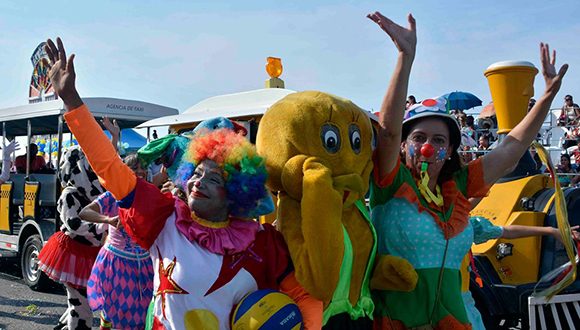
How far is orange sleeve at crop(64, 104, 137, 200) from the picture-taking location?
2012mm

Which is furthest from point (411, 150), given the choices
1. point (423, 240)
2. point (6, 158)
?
point (6, 158)

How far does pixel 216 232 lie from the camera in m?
2.11

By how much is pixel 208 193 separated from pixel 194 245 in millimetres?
191

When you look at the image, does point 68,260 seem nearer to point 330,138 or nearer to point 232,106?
point 232,106

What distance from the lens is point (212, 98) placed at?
22.5 ft

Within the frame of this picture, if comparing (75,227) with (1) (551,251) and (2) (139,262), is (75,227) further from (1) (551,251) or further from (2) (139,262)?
(1) (551,251)

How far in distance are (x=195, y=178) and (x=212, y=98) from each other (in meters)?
4.78

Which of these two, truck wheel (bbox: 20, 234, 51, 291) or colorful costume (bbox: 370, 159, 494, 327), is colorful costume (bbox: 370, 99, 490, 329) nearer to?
colorful costume (bbox: 370, 159, 494, 327)

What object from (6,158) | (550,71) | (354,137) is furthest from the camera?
(6,158)

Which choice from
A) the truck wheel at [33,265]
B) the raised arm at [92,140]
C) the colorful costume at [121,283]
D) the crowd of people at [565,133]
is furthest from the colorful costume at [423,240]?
the crowd of people at [565,133]

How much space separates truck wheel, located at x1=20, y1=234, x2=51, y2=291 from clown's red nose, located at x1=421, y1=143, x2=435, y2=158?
6260 millimetres

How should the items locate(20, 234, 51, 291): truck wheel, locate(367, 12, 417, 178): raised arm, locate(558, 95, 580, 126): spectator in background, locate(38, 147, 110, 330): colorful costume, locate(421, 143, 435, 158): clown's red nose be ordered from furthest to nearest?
1. locate(558, 95, 580, 126): spectator in background
2. locate(20, 234, 51, 291): truck wheel
3. locate(38, 147, 110, 330): colorful costume
4. locate(421, 143, 435, 158): clown's red nose
5. locate(367, 12, 417, 178): raised arm

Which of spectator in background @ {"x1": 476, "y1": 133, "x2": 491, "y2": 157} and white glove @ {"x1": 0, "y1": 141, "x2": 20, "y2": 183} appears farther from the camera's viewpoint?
spectator in background @ {"x1": 476, "y1": 133, "x2": 491, "y2": 157}

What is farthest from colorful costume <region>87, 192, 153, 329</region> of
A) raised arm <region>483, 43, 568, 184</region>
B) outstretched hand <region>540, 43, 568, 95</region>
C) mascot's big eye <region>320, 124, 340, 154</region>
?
outstretched hand <region>540, 43, 568, 95</region>
